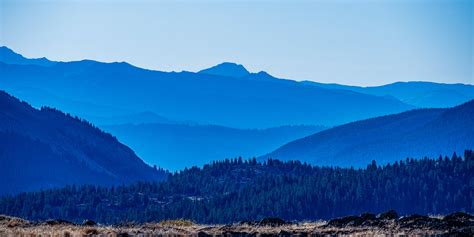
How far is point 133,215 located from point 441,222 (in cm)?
14689

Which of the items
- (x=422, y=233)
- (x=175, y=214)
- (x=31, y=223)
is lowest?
(x=422, y=233)

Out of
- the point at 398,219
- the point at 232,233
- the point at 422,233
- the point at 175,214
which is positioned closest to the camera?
the point at 422,233

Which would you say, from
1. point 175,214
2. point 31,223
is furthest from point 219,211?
point 31,223

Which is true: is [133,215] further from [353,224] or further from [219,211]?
[353,224]

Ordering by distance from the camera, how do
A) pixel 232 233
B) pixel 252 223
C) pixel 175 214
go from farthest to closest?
pixel 175 214 < pixel 252 223 < pixel 232 233

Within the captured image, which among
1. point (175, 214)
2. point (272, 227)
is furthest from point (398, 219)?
point (175, 214)

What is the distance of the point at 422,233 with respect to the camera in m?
45.8

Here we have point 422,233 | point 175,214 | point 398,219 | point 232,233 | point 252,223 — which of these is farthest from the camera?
point 175,214

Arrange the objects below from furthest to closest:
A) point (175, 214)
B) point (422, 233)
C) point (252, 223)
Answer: point (175, 214), point (252, 223), point (422, 233)

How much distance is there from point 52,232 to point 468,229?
18.5 meters

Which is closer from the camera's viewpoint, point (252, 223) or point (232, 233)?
point (232, 233)

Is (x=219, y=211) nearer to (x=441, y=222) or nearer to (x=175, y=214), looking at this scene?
(x=175, y=214)

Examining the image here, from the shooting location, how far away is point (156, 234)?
48312 millimetres

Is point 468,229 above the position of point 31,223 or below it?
below
